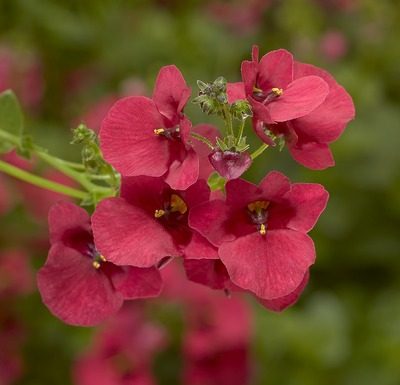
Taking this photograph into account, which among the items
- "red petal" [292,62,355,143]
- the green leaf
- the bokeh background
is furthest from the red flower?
the bokeh background

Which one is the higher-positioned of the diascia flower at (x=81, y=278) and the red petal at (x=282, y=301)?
the diascia flower at (x=81, y=278)

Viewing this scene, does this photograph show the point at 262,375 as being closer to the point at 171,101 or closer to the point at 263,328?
the point at 263,328

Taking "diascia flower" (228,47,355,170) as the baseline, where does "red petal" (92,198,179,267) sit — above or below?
below

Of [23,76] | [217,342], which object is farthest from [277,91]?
[23,76]

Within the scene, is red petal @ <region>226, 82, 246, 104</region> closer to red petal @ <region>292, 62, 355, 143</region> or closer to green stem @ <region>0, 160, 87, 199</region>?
red petal @ <region>292, 62, 355, 143</region>

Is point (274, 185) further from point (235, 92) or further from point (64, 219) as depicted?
point (64, 219)

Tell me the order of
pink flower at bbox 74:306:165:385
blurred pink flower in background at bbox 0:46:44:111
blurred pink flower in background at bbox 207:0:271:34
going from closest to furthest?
pink flower at bbox 74:306:165:385
blurred pink flower in background at bbox 0:46:44:111
blurred pink flower in background at bbox 207:0:271:34

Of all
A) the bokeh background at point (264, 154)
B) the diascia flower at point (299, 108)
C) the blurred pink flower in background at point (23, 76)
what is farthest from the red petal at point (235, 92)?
the blurred pink flower in background at point (23, 76)

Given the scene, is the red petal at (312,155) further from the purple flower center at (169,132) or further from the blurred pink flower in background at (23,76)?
the blurred pink flower in background at (23,76)
